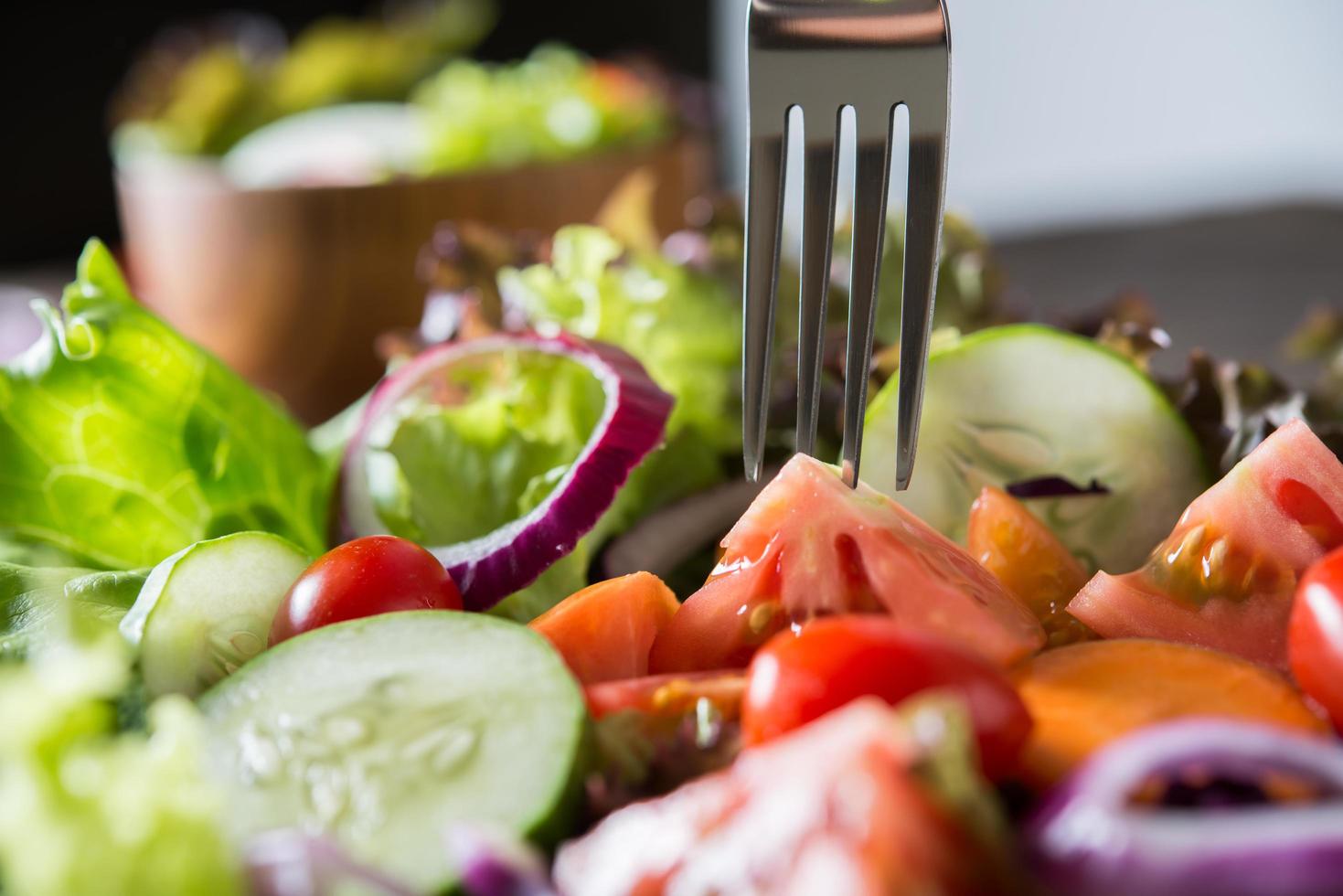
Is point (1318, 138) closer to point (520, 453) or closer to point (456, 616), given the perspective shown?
point (520, 453)

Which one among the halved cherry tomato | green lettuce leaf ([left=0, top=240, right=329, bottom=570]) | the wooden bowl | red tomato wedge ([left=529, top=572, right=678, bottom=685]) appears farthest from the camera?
the wooden bowl

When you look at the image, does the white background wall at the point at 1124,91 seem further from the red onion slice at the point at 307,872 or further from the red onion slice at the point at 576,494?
the red onion slice at the point at 307,872

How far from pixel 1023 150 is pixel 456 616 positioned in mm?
5960

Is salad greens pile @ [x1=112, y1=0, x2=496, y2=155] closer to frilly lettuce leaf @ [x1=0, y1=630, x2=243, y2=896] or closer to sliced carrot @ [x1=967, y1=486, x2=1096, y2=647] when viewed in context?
sliced carrot @ [x1=967, y1=486, x2=1096, y2=647]

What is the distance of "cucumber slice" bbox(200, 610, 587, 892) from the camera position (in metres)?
0.72

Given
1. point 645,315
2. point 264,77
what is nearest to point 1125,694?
point 645,315

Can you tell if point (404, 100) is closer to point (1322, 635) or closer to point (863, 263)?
point (863, 263)

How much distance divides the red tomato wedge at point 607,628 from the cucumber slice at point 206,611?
21 centimetres

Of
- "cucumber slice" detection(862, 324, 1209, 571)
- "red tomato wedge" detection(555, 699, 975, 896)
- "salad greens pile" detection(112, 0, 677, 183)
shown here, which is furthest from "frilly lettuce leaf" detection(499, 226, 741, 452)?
"red tomato wedge" detection(555, 699, 975, 896)

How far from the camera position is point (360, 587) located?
0.95 meters

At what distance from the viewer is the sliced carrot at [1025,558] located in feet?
3.52

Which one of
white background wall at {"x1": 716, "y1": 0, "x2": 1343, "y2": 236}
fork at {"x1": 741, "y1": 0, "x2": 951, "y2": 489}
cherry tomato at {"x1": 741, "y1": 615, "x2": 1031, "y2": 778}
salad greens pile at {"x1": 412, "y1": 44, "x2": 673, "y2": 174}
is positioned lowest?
white background wall at {"x1": 716, "y1": 0, "x2": 1343, "y2": 236}

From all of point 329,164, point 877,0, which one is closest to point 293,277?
point 329,164

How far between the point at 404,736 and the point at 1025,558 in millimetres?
561
